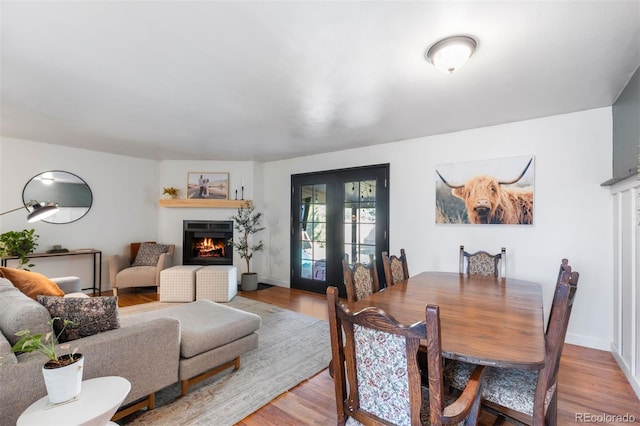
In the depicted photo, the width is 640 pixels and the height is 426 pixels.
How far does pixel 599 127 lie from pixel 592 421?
104 inches

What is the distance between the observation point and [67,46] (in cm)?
189

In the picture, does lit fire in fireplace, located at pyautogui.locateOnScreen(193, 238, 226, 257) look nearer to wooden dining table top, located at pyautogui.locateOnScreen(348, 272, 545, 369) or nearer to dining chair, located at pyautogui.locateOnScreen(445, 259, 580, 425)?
wooden dining table top, located at pyautogui.locateOnScreen(348, 272, 545, 369)

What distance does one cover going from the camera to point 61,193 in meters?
4.66

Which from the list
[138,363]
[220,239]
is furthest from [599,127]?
[220,239]

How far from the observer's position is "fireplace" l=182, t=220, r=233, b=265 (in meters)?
5.66

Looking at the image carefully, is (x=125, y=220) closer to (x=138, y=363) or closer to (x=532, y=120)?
(x=138, y=363)

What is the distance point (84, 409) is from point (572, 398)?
9.99ft

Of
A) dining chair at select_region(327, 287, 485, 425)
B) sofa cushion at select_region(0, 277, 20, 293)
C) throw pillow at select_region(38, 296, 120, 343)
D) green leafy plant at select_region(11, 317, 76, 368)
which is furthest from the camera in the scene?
sofa cushion at select_region(0, 277, 20, 293)

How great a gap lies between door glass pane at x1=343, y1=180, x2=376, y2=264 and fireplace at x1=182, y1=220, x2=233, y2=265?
7.94 ft

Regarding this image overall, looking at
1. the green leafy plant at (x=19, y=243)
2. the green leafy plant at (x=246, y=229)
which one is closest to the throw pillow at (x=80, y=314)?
the green leafy plant at (x=19, y=243)

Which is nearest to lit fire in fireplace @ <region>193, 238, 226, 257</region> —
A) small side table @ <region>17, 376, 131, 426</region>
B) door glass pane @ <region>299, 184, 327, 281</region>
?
door glass pane @ <region>299, 184, 327, 281</region>

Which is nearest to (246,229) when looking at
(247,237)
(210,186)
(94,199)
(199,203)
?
(247,237)

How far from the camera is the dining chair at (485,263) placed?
2908 mm

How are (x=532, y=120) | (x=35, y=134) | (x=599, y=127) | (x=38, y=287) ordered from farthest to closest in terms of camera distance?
(x=35, y=134) → (x=532, y=120) → (x=599, y=127) → (x=38, y=287)
